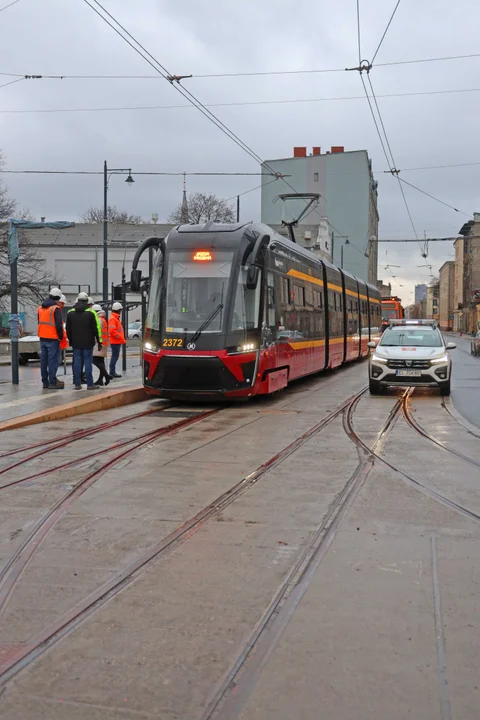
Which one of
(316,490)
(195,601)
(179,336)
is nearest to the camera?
(195,601)

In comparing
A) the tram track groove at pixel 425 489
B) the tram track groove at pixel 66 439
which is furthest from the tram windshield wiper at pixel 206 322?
the tram track groove at pixel 425 489

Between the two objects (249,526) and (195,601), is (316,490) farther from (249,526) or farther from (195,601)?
(195,601)

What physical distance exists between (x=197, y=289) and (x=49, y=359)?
368 centimetres

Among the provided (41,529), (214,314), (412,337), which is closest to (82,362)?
(214,314)

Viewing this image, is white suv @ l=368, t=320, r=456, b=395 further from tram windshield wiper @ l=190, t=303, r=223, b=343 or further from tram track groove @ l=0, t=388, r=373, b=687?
tram track groove @ l=0, t=388, r=373, b=687

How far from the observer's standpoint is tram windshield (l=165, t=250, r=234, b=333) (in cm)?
1334

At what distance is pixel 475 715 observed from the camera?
9.94 feet

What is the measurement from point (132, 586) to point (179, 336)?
355 inches

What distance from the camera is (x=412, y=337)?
1748 cm

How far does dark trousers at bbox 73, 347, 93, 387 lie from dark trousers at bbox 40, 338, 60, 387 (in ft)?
1.26

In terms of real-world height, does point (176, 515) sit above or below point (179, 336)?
below

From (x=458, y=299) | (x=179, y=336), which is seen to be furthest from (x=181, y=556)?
(x=458, y=299)

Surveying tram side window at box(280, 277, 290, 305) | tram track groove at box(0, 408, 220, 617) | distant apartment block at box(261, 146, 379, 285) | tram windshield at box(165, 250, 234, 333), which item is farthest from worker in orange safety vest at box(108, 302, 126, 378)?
distant apartment block at box(261, 146, 379, 285)

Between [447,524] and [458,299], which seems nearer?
[447,524]
